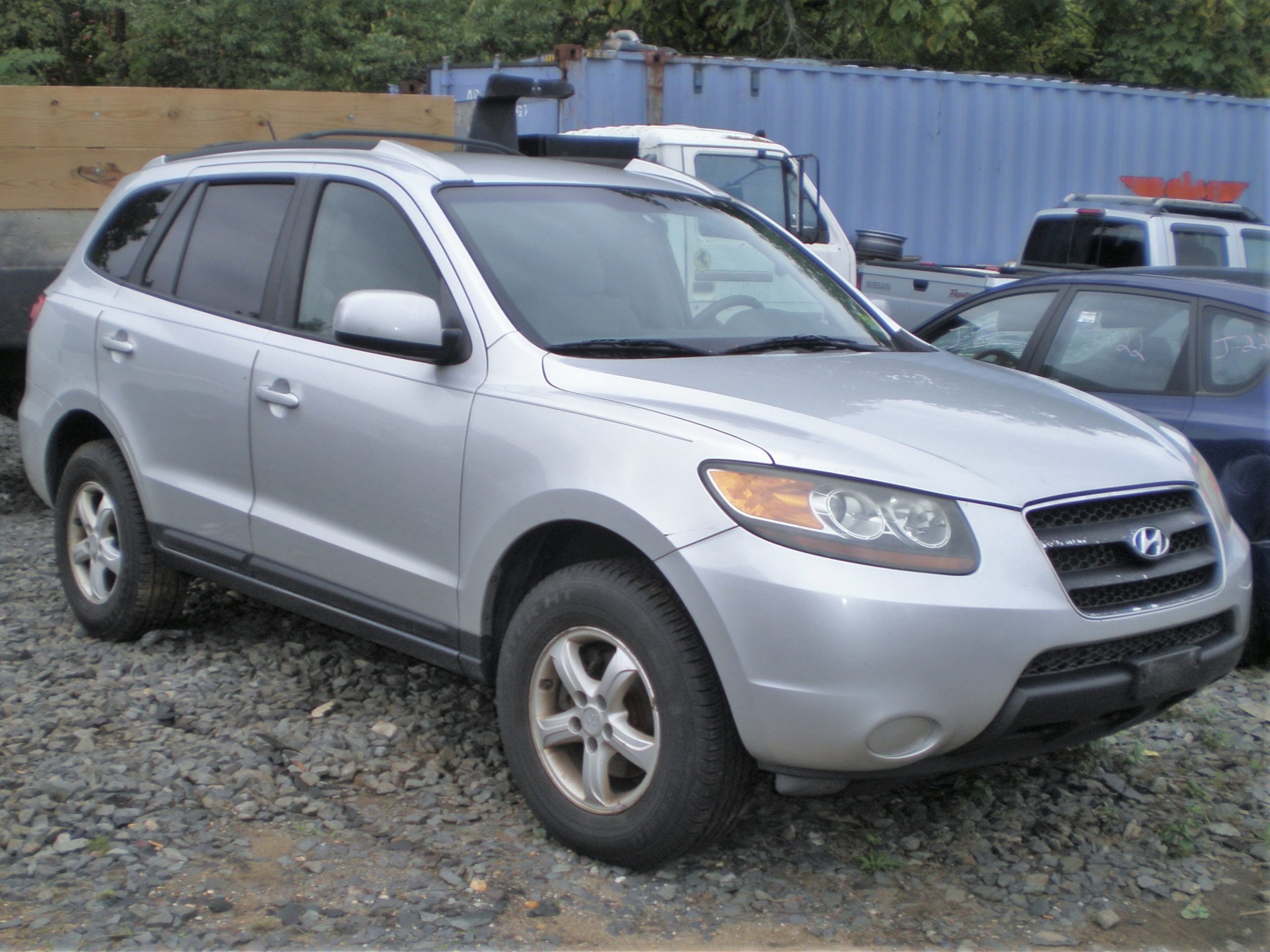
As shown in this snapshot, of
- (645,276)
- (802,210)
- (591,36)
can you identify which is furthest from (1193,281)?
(591,36)

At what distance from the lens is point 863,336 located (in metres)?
4.24

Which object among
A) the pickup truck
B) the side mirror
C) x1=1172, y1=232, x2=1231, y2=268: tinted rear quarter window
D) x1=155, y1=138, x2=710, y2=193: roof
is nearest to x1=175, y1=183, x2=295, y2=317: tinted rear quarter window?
x1=155, y1=138, x2=710, y2=193: roof

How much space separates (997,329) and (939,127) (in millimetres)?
10256

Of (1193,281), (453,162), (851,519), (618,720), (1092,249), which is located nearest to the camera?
(851,519)

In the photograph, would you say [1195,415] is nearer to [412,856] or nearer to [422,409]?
[422,409]

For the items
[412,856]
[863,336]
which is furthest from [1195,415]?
[412,856]

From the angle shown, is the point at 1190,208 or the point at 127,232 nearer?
the point at 127,232

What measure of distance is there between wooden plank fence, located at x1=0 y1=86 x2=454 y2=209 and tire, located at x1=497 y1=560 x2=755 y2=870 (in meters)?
4.28

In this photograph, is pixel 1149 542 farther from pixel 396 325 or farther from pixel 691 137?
pixel 691 137

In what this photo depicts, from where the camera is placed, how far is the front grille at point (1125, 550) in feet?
9.69

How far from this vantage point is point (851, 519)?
9.36 feet

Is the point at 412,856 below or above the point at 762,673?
below

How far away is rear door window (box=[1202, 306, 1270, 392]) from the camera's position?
4910 millimetres

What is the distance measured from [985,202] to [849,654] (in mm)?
14655
